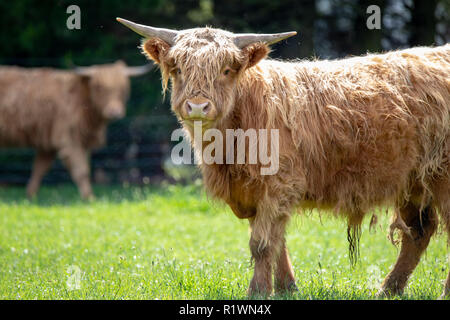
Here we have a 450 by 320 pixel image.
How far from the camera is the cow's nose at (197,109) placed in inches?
137

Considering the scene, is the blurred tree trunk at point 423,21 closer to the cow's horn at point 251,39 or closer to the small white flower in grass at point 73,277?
the cow's horn at point 251,39

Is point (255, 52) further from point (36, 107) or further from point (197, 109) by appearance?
point (36, 107)

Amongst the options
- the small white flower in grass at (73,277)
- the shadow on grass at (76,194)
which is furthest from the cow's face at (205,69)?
the shadow on grass at (76,194)

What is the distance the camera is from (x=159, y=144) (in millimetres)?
12055

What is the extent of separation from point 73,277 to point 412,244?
98.3 inches

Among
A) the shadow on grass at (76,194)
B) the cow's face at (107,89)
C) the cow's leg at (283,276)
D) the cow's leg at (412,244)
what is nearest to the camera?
the cow's leg at (283,276)

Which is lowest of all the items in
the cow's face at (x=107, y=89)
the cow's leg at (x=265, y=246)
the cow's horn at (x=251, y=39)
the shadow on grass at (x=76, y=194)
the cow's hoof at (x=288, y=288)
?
the shadow on grass at (x=76, y=194)

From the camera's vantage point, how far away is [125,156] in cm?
1212

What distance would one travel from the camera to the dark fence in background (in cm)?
1190

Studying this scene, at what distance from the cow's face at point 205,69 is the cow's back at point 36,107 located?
6.51 metres

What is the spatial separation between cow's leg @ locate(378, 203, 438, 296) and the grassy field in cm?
9

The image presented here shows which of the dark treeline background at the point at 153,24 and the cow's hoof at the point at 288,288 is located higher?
the dark treeline background at the point at 153,24

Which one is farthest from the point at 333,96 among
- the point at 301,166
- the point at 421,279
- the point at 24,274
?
the point at 24,274

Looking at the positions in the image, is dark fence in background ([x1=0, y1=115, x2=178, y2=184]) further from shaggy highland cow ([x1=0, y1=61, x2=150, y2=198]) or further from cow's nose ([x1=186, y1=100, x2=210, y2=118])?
cow's nose ([x1=186, y1=100, x2=210, y2=118])
